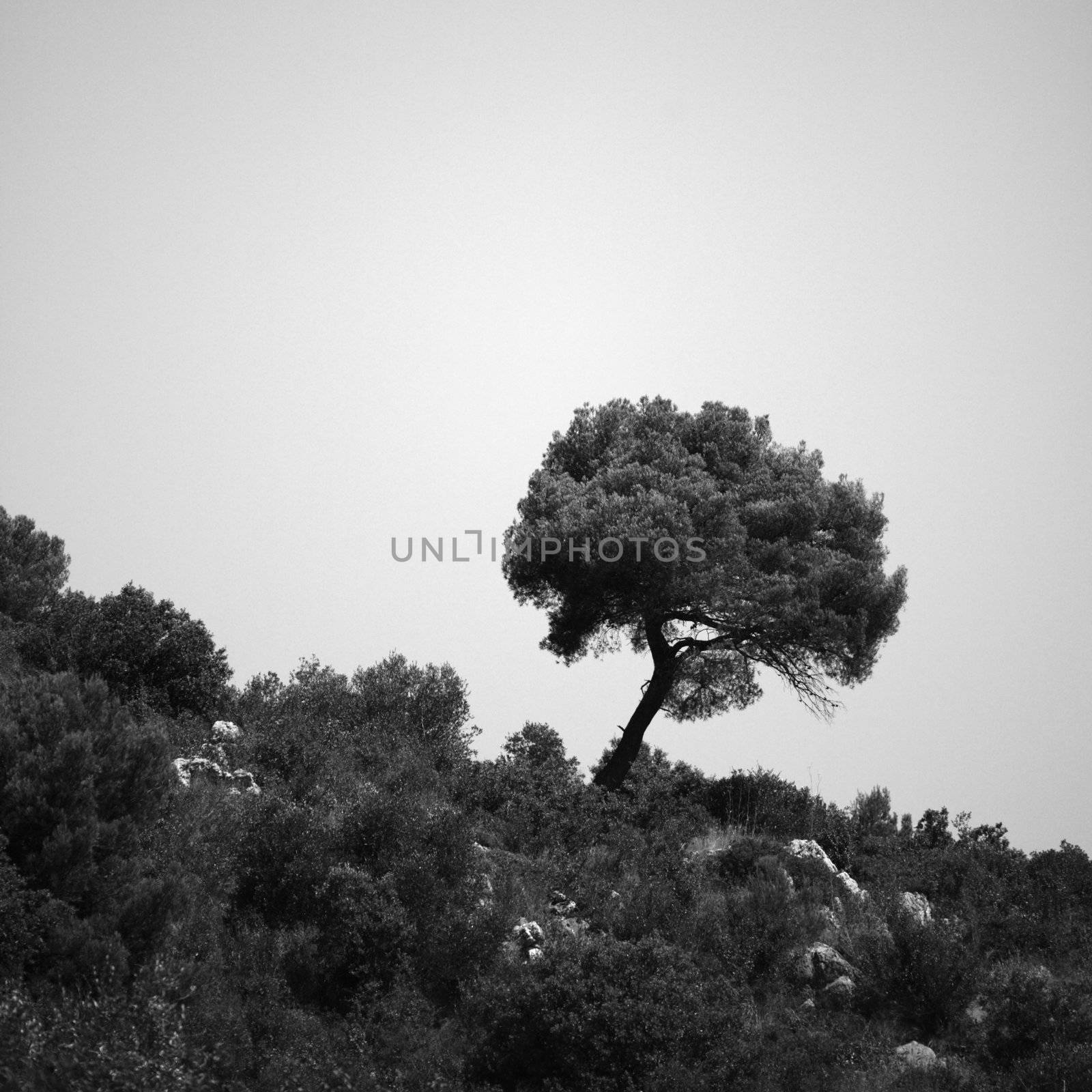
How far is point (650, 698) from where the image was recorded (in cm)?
3206

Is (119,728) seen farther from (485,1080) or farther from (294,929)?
(485,1080)

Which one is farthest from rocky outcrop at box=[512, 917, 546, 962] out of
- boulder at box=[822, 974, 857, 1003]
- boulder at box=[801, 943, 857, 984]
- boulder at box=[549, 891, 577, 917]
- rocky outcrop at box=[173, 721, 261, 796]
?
rocky outcrop at box=[173, 721, 261, 796]

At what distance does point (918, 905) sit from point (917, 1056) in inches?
240

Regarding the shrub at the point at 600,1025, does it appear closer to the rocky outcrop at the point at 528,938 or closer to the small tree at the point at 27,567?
the rocky outcrop at the point at 528,938

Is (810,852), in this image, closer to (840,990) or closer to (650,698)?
(840,990)

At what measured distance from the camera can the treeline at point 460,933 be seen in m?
16.5

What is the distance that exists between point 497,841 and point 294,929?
6.87 metres

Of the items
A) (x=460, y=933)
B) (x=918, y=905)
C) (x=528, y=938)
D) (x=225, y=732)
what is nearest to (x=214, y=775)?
(x=225, y=732)

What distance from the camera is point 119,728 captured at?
19.4 m

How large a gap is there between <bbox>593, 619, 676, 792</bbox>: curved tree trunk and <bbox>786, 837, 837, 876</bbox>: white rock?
5922mm

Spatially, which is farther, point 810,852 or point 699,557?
point 699,557

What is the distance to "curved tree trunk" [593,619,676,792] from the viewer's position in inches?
1251

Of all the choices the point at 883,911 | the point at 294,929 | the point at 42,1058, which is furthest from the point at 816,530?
the point at 42,1058

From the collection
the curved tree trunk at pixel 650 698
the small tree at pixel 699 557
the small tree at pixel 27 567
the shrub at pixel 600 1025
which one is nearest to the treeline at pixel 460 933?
the shrub at pixel 600 1025
